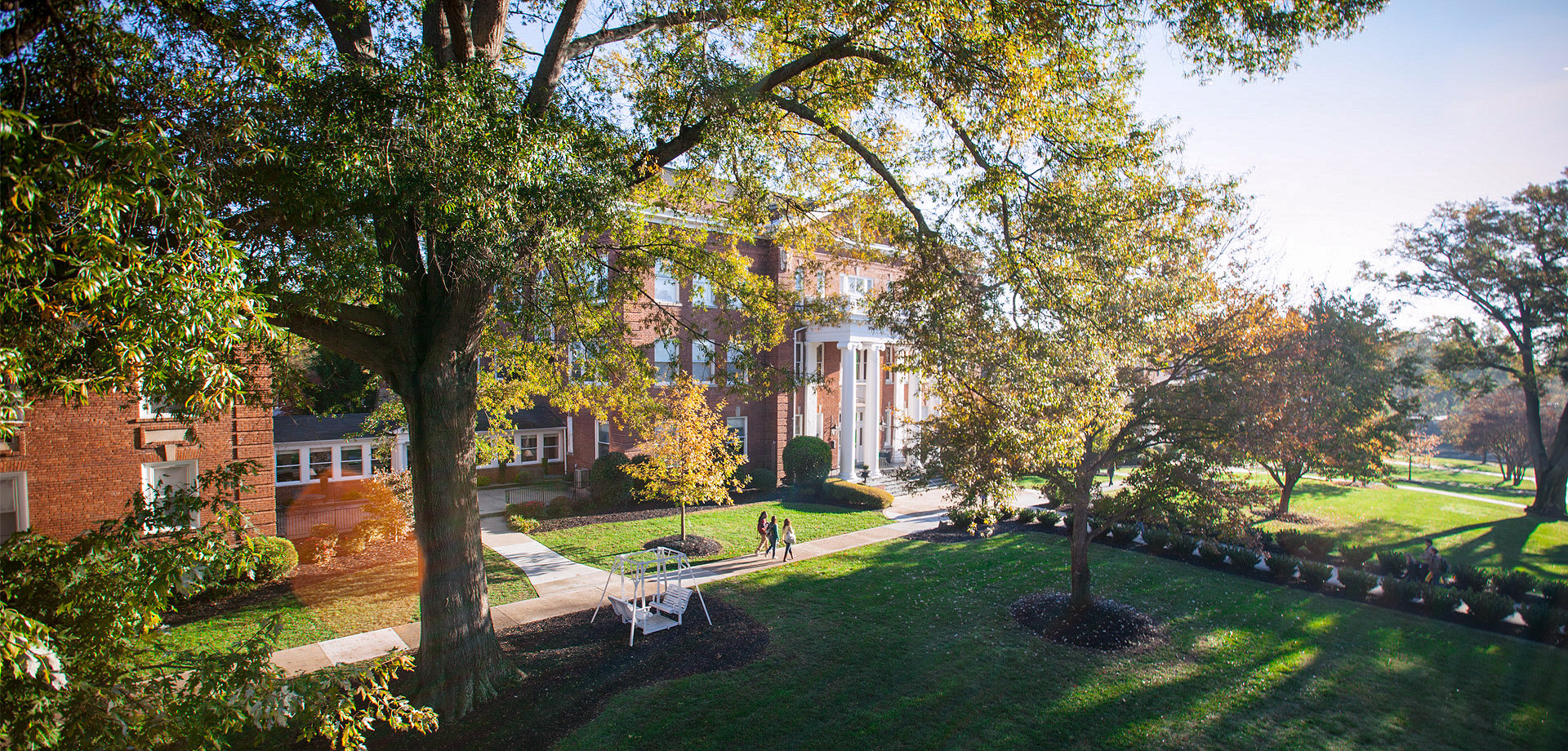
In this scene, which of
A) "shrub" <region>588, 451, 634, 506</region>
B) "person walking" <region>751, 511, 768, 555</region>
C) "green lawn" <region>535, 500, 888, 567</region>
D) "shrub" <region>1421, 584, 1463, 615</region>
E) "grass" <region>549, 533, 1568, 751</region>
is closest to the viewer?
"grass" <region>549, 533, 1568, 751</region>

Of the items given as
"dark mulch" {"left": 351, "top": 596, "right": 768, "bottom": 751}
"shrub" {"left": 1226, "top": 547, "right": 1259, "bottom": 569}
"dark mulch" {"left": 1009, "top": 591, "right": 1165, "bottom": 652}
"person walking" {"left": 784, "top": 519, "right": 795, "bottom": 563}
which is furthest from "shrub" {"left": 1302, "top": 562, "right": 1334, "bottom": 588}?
"dark mulch" {"left": 351, "top": 596, "right": 768, "bottom": 751}

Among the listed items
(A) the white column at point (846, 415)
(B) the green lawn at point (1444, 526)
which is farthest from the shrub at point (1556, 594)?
(A) the white column at point (846, 415)

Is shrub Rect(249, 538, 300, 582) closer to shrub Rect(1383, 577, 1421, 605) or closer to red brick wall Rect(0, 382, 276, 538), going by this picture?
red brick wall Rect(0, 382, 276, 538)

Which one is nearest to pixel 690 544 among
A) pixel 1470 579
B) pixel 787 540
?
pixel 787 540

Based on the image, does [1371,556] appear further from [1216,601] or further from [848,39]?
[848,39]

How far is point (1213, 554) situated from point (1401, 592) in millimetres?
3666

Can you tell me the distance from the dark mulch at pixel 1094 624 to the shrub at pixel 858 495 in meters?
11.4

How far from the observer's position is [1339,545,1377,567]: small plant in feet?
58.6

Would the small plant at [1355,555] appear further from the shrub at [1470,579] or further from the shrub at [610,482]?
the shrub at [610,482]

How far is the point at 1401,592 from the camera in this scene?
15.2m

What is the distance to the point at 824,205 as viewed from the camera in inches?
499

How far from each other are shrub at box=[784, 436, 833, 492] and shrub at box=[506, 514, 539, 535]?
10398mm

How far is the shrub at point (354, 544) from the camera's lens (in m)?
16.8

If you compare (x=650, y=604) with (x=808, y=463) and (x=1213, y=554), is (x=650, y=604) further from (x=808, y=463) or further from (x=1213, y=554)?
(x=808, y=463)
